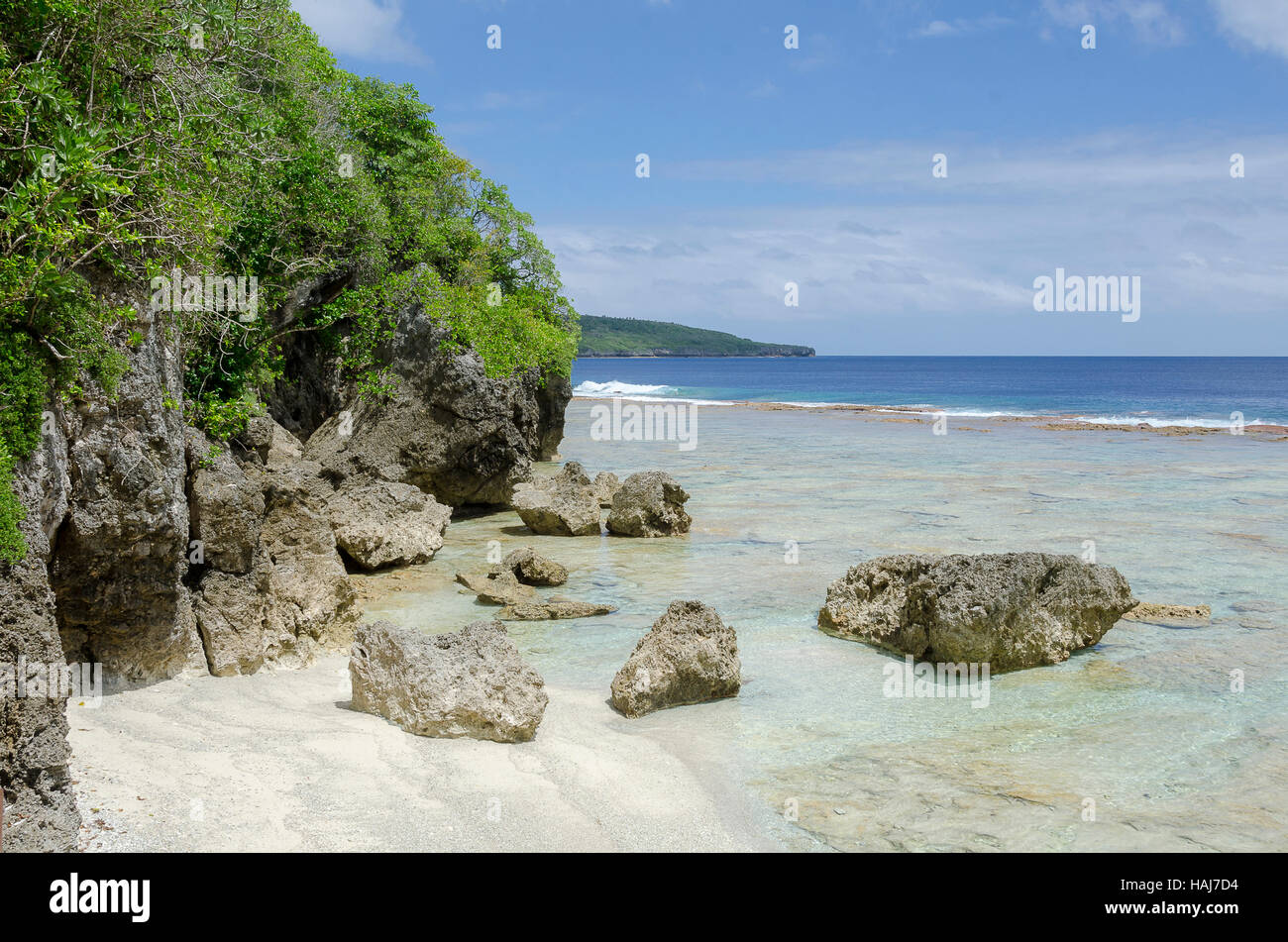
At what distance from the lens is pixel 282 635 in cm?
902

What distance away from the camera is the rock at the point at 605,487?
1848cm

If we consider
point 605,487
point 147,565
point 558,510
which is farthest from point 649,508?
point 147,565

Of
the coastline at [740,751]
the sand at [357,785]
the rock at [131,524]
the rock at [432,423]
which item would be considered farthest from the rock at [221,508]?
the rock at [432,423]

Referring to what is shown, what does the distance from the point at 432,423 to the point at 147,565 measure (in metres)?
9.96

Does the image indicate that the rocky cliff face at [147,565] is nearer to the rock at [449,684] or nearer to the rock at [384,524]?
the rock at [384,524]

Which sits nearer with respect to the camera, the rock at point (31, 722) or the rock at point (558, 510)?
the rock at point (31, 722)

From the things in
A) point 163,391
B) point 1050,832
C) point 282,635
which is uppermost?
point 163,391

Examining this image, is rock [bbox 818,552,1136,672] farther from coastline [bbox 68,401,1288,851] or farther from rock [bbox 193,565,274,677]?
rock [bbox 193,565,274,677]

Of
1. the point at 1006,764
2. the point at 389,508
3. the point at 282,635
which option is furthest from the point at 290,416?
the point at 1006,764

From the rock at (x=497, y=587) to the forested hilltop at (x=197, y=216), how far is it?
3393 millimetres

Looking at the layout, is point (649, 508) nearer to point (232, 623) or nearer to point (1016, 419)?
point (232, 623)

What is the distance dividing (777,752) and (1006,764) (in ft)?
5.61
